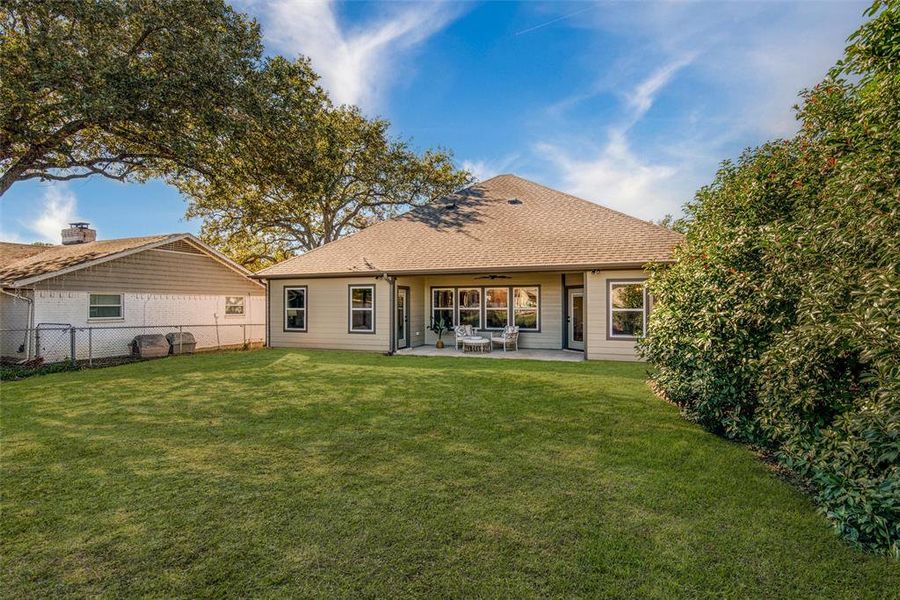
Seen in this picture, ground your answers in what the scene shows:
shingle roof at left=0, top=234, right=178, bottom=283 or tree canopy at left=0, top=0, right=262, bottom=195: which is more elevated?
tree canopy at left=0, top=0, right=262, bottom=195

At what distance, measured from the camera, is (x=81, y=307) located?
12656mm

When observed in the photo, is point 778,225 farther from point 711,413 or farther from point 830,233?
point 711,413

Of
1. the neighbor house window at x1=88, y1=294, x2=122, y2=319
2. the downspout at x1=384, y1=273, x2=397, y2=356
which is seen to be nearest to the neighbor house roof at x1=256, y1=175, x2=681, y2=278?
the downspout at x1=384, y1=273, x2=397, y2=356

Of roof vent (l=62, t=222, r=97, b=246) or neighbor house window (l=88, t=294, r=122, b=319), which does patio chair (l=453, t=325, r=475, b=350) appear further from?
roof vent (l=62, t=222, r=97, b=246)

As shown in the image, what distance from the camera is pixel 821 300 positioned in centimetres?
306

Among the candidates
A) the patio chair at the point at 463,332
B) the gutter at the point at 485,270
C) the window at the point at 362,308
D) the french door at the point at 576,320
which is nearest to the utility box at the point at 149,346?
the gutter at the point at 485,270

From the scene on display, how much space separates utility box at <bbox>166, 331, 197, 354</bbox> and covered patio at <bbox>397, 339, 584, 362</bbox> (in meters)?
7.40

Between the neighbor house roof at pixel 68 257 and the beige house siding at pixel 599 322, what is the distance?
13.2m

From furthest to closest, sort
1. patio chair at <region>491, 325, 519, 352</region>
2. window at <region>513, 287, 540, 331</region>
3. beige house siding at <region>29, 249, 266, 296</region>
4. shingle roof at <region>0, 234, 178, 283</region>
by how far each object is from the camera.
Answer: window at <region>513, 287, 540, 331</region>, patio chair at <region>491, 325, 519, 352</region>, beige house siding at <region>29, 249, 266, 296</region>, shingle roof at <region>0, 234, 178, 283</region>

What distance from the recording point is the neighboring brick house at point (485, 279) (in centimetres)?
1120

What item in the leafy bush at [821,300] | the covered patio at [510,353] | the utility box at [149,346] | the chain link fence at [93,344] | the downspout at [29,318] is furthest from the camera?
the utility box at [149,346]

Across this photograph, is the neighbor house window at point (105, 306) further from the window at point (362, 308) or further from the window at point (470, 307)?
the window at point (470, 307)

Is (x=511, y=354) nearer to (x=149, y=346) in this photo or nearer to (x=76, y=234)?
(x=149, y=346)

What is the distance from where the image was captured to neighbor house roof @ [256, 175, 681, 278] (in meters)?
11.4
